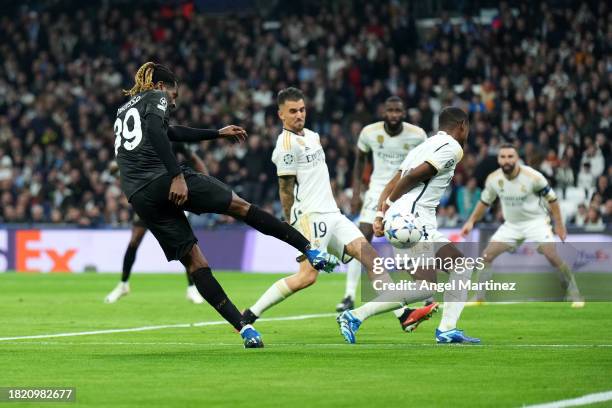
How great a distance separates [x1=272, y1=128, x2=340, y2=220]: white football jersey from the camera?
11.9 m

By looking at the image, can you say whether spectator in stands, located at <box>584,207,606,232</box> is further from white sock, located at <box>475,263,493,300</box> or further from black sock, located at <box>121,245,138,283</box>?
black sock, located at <box>121,245,138,283</box>

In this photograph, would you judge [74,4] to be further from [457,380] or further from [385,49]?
[457,380]

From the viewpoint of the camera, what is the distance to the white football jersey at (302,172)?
11906 mm

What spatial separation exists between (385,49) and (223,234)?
6464 mm

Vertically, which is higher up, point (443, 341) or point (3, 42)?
Answer: point (3, 42)

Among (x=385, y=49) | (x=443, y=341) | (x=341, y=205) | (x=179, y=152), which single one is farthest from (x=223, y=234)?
(x=443, y=341)

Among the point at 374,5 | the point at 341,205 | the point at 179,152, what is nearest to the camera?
the point at 179,152

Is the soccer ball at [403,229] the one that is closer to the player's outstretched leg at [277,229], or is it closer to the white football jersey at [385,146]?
the player's outstretched leg at [277,229]

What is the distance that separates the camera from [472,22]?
100ft

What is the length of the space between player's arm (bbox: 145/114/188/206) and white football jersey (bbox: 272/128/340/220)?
6.40 feet

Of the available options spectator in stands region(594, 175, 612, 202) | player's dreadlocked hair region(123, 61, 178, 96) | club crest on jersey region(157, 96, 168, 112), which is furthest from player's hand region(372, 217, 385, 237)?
spectator in stands region(594, 175, 612, 202)

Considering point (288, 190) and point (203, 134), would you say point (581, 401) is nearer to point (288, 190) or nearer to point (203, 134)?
point (203, 134)

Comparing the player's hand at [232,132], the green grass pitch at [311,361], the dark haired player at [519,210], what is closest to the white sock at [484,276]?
the dark haired player at [519,210]

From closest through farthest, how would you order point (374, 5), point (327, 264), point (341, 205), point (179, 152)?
1. point (327, 264)
2. point (179, 152)
3. point (341, 205)
4. point (374, 5)
